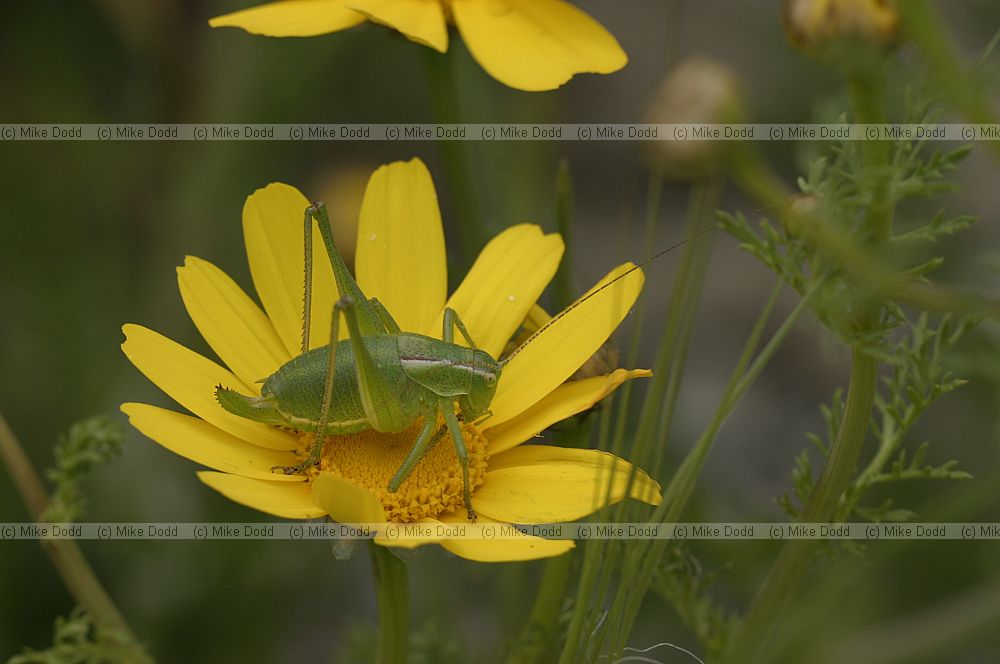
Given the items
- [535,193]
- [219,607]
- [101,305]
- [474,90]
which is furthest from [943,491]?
[101,305]

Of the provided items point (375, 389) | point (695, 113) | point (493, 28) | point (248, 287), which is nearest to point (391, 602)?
point (375, 389)

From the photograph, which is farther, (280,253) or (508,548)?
(280,253)

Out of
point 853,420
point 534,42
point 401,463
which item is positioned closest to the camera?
point 853,420

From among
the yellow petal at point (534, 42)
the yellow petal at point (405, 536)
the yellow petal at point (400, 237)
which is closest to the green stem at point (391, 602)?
the yellow petal at point (405, 536)

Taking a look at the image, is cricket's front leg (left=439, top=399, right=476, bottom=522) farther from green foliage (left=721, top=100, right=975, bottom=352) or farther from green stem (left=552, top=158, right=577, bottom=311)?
green foliage (left=721, top=100, right=975, bottom=352)

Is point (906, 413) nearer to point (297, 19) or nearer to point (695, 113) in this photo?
point (695, 113)

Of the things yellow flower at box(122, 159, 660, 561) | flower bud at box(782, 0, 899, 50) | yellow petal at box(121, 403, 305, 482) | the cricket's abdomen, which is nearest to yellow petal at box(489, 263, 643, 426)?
yellow flower at box(122, 159, 660, 561)
